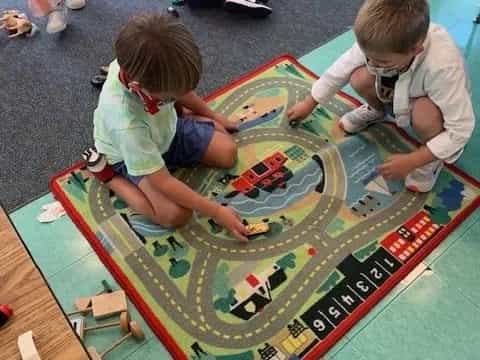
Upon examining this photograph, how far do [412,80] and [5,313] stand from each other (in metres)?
0.86

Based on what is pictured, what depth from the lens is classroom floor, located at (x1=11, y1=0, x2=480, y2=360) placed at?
0.96m

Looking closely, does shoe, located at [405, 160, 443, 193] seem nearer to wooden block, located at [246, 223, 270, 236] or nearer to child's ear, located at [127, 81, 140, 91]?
wooden block, located at [246, 223, 270, 236]

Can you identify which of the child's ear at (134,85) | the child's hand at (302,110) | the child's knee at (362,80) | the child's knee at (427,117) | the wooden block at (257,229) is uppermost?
the child's knee at (427,117)

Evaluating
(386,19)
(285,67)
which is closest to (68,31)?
(285,67)

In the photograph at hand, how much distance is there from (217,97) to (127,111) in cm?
47

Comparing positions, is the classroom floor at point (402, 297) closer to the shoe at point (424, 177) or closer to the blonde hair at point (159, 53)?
the shoe at point (424, 177)

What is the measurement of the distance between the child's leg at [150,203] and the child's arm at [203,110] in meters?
0.25

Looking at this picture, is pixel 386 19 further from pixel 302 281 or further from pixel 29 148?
pixel 29 148

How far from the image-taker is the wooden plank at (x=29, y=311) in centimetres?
56

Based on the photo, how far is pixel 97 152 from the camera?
3.78 ft

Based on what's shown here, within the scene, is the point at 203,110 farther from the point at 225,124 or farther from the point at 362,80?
the point at 362,80

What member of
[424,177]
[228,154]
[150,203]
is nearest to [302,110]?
[228,154]

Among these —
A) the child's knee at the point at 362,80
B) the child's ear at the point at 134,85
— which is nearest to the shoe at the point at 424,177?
the child's knee at the point at 362,80

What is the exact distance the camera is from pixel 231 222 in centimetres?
108
